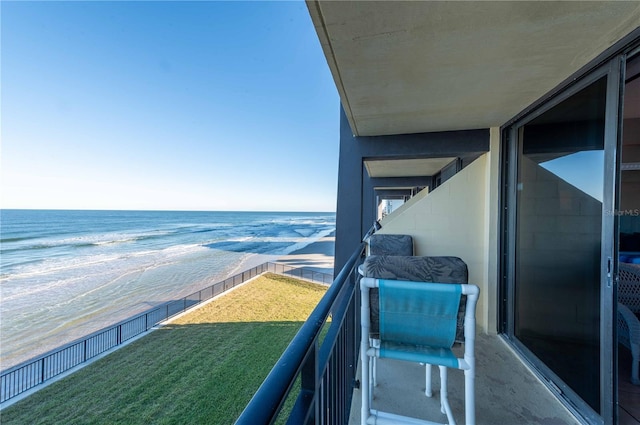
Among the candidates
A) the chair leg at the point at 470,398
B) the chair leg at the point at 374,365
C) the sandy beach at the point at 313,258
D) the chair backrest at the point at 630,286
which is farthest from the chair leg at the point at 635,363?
the sandy beach at the point at 313,258

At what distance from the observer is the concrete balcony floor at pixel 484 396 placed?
1.58 meters

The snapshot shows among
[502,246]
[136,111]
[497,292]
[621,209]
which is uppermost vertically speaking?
[136,111]

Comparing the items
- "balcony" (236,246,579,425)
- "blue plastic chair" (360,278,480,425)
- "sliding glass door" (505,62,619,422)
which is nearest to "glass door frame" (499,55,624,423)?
"sliding glass door" (505,62,619,422)

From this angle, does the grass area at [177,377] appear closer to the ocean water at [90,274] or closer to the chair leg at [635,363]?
the ocean water at [90,274]

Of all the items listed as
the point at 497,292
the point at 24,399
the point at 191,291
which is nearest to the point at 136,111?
the point at 191,291

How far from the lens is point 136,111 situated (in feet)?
47.5

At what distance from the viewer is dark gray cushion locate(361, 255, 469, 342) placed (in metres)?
1.22

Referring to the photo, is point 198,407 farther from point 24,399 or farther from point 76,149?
point 76,149

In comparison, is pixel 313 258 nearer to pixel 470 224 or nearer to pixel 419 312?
pixel 470 224

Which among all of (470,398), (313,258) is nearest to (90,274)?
(313,258)

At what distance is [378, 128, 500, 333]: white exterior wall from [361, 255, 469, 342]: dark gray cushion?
6.21 ft

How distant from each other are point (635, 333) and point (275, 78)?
14.2 m

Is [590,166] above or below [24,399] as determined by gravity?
above

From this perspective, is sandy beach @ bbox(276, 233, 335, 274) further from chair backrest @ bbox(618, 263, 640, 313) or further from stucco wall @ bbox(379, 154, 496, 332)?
chair backrest @ bbox(618, 263, 640, 313)
